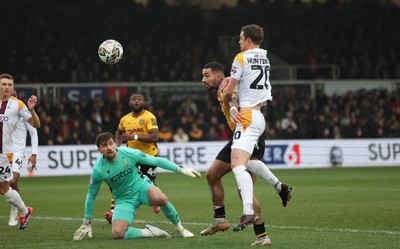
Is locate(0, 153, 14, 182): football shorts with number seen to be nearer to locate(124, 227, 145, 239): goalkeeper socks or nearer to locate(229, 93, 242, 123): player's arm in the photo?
locate(124, 227, 145, 239): goalkeeper socks

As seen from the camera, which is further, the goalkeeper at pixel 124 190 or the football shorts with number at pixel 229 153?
the goalkeeper at pixel 124 190

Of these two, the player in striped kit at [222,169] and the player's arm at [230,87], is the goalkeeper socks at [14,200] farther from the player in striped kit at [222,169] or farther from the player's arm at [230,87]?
the player's arm at [230,87]

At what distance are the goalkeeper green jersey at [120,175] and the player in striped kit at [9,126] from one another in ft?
5.81

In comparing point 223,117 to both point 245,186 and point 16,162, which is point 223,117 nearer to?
point 16,162

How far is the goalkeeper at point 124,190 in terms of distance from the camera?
10.6 meters

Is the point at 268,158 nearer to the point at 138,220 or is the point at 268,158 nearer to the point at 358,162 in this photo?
the point at 358,162

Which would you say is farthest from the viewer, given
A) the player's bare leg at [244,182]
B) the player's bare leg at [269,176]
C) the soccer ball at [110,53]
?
the soccer ball at [110,53]

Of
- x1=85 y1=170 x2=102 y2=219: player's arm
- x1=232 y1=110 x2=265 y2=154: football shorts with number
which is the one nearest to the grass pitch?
x1=85 y1=170 x2=102 y2=219: player's arm

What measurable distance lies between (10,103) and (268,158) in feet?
54.2

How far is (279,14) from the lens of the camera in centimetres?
3688

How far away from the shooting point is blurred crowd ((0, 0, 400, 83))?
106 ft

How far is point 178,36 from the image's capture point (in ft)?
119

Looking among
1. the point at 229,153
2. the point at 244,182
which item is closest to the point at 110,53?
the point at 229,153

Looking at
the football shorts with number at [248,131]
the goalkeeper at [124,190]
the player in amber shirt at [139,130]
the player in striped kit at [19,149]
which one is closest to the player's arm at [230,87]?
the football shorts with number at [248,131]
